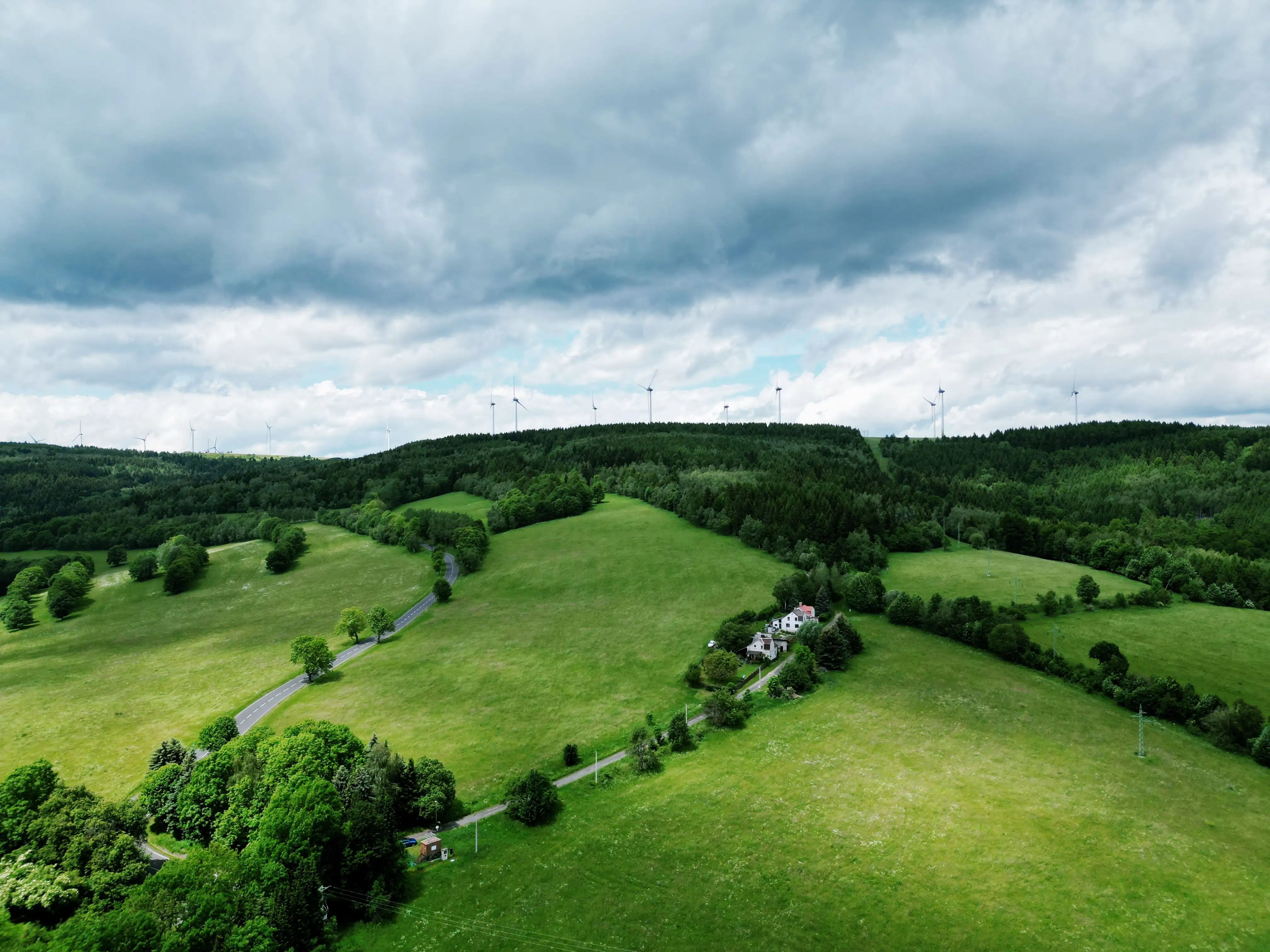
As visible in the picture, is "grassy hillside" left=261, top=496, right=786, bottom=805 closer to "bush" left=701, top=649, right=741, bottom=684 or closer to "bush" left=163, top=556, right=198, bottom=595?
"bush" left=701, top=649, right=741, bottom=684

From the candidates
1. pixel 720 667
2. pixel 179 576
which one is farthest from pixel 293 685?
pixel 179 576

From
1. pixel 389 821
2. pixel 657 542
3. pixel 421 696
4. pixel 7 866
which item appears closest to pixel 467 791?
pixel 389 821

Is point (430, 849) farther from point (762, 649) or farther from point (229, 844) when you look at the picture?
point (762, 649)

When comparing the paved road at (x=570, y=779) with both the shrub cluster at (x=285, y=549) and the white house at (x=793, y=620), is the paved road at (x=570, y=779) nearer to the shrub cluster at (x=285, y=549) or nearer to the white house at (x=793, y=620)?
the white house at (x=793, y=620)

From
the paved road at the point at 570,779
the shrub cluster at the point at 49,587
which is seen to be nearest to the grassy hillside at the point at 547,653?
the paved road at the point at 570,779

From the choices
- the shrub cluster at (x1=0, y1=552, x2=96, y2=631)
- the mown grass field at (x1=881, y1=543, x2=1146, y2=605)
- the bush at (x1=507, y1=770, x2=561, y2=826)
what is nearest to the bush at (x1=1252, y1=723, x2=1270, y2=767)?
→ the mown grass field at (x1=881, y1=543, x2=1146, y2=605)
